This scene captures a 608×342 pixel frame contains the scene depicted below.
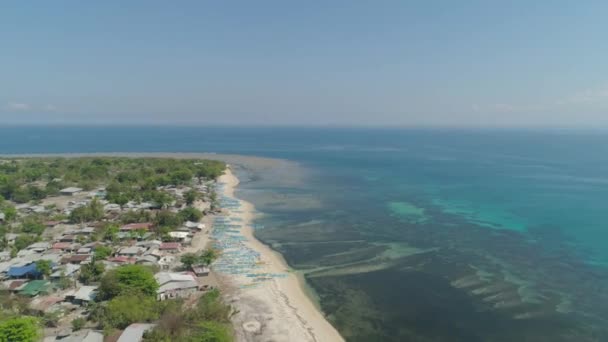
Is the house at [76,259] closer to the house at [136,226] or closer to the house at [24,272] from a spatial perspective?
the house at [24,272]

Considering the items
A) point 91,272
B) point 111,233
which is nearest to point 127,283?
point 91,272

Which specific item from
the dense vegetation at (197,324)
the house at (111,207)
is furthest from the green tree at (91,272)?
the house at (111,207)

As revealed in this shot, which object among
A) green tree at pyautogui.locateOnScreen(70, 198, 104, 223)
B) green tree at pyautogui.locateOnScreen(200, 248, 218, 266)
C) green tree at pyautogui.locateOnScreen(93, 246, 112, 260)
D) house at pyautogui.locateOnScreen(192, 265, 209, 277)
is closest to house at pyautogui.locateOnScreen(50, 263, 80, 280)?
green tree at pyautogui.locateOnScreen(93, 246, 112, 260)

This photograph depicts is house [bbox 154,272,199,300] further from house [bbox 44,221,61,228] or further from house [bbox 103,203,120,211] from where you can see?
house [bbox 103,203,120,211]

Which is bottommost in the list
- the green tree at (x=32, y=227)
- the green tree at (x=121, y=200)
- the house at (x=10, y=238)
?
the house at (x=10, y=238)

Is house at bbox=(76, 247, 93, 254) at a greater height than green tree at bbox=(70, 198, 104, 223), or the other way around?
green tree at bbox=(70, 198, 104, 223)

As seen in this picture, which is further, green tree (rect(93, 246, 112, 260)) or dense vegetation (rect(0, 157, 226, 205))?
dense vegetation (rect(0, 157, 226, 205))
